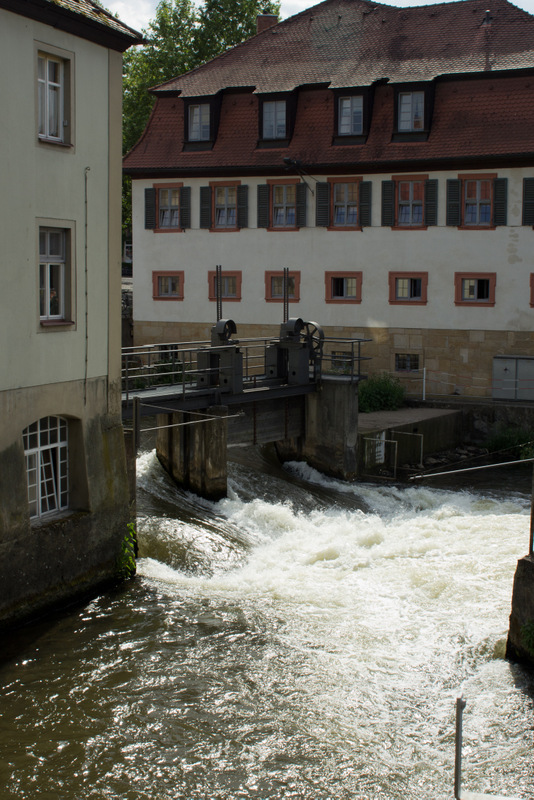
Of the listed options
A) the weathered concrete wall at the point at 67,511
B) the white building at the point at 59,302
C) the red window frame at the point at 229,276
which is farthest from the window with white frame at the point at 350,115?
the weathered concrete wall at the point at 67,511

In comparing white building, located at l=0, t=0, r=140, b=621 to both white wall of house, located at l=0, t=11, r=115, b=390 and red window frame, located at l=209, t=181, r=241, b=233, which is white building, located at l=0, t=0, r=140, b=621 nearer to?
white wall of house, located at l=0, t=11, r=115, b=390

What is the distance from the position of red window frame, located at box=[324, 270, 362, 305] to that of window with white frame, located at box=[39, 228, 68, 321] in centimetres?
1789

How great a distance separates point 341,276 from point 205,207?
506 cm

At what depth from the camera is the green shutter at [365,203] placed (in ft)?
102

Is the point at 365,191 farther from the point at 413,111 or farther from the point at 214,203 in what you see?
the point at 214,203

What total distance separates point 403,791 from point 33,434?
7.36 m

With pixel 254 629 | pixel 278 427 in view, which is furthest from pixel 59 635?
pixel 278 427

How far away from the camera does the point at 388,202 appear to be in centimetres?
3102

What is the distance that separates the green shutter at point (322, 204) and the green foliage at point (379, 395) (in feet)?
18.8

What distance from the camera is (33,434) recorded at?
47.4 ft

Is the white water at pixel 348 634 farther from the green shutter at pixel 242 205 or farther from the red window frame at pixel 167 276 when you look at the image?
the red window frame at pixel 167 276

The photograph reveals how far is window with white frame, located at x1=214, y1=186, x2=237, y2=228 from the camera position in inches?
1300

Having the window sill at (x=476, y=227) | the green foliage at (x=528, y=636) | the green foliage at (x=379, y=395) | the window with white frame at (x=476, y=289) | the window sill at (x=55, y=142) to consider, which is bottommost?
the green foliage at (x=528, y=636)

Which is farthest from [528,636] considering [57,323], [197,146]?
[197,146]
